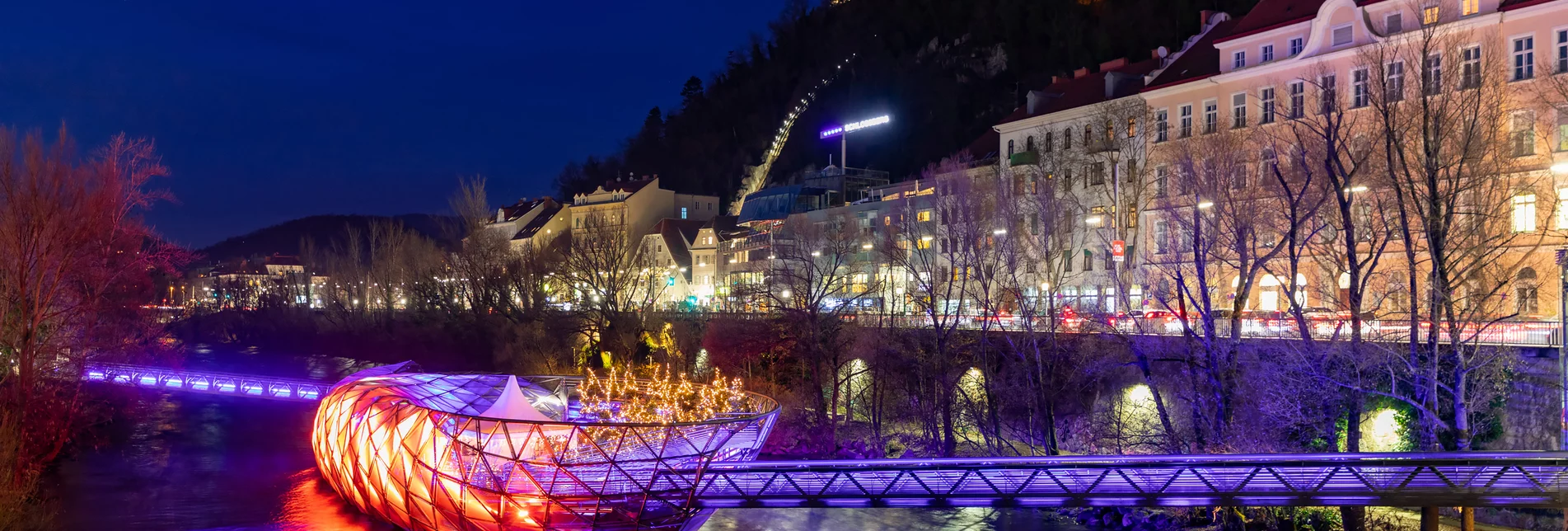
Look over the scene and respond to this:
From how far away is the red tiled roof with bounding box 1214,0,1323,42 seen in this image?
41531 mm

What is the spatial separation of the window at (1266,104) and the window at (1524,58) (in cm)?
859

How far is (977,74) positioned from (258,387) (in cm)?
6571

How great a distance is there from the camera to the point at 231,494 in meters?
30.1

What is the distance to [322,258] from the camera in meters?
99.4

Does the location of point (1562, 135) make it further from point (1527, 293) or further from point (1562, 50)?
point (1562, 50)

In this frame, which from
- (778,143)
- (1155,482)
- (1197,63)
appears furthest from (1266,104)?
(778,143)

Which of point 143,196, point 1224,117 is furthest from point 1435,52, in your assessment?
point 143,196

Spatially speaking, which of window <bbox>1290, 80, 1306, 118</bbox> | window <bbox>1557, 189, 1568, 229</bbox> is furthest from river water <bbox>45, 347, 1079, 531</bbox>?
window <bbox>1290, 80, 1306, 118</bbox>

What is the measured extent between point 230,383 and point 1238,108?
41568mm

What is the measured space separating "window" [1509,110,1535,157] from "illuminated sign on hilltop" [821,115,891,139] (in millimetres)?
61494

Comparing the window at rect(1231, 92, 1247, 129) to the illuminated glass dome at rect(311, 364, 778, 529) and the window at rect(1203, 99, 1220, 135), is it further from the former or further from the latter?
the illuminated glass dome at rect(311, 364, 778, 529)

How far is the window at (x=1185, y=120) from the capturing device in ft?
150

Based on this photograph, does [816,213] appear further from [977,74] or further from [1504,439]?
[1504,439]

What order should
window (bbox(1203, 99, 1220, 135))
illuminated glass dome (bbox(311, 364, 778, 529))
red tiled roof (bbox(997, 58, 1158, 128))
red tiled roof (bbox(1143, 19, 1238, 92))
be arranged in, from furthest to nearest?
red tiled roof (bbox(997, 58, 1158, 128)), red tiled roof (bbox(1143, 19, 1238, 92)), window (bbox(1203, 99, 1220, 135)), illuminated glass dome (bbox(311, 364, 778, 529))
